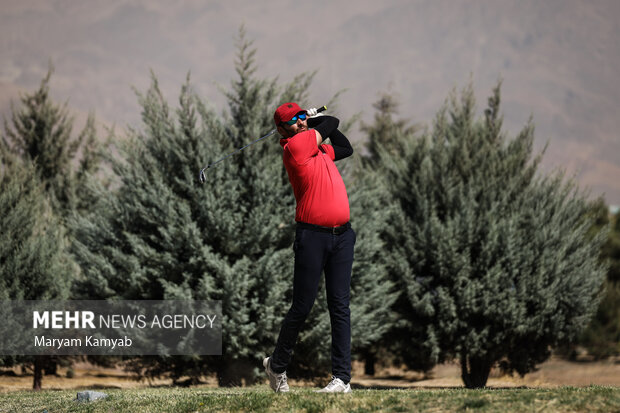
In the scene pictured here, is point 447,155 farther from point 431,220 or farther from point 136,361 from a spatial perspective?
point 136,361

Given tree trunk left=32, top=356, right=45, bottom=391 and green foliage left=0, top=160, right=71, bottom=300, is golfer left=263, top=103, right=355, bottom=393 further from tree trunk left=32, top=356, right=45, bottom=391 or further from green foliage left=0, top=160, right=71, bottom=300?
tree trunk left=32, top=356, right=45, bottom=391

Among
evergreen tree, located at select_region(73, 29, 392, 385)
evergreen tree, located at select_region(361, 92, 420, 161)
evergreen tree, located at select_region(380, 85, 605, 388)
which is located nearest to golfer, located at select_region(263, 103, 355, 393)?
evergreen tree, located at select_region(73, 29, 392, 385)

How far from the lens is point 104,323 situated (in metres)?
11.5

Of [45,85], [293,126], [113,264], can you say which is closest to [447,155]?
[113,264]

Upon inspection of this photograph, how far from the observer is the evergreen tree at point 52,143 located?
18.6 m

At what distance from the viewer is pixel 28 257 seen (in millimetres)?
12602

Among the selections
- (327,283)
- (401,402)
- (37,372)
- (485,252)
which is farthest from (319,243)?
(37,372)

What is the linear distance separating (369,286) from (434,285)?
1.85 metres

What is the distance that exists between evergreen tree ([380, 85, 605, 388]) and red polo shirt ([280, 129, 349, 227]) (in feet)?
26.6

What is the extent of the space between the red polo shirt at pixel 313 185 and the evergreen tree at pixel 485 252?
8120 millimetres

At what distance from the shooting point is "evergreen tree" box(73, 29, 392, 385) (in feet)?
36.5

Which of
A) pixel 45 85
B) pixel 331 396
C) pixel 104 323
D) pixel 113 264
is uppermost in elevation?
pixel 45 85

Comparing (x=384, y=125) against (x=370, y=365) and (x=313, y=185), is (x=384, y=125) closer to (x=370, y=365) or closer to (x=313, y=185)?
(x=370, y=365)

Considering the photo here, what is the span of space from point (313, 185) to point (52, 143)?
1589cm
